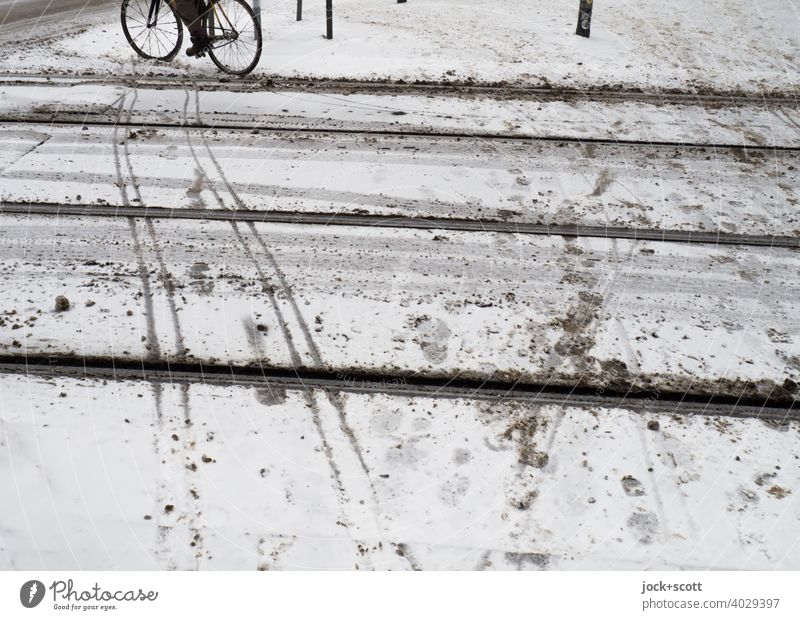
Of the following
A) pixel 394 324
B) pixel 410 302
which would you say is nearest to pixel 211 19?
pixel 410 302

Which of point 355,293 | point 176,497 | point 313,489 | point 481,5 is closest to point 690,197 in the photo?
point 355,293

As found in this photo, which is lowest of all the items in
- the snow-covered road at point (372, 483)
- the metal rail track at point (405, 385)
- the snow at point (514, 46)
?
the snow-covered road at point (372, 483)

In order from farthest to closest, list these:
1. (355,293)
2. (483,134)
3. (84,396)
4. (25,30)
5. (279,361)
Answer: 1. (25,30)
2. (483,134)
3. (355,293)
4. (279,361)
5. (84,396)

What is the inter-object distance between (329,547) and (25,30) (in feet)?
22.5

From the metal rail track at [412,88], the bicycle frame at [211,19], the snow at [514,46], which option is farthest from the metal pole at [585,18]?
the bicycle frame at [211,19]

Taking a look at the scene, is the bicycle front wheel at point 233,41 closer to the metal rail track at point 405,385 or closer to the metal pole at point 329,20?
the metal pole at point 329,20

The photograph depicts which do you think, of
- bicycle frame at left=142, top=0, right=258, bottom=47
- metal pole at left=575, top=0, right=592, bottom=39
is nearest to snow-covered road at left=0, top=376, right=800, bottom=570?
bicycle frame at left=142, top=0, right=258, bottom=47

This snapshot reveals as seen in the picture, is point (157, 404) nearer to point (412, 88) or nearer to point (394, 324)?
point (394, 324)

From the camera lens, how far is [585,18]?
6.46m

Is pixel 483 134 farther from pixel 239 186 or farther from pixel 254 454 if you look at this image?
pixel 254 454

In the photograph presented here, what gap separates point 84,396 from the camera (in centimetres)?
254

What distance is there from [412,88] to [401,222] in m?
2.19

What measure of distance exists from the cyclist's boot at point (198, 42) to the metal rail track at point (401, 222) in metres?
2.47

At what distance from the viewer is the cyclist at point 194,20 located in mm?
5344
